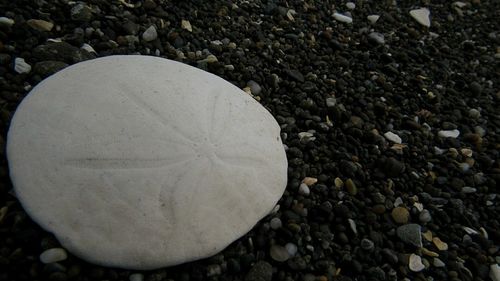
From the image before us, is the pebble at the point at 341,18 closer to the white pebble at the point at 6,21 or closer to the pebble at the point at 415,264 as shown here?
the pebble at the point at 415,264

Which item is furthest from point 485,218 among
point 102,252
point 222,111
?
point 102,252

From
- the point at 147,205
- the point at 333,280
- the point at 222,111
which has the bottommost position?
the point at 333,280

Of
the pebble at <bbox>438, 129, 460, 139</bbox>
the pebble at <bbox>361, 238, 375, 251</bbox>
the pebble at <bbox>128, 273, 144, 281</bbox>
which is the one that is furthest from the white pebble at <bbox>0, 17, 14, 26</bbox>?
the pebble at <bbox>438, 129, 460, 139</bbox>

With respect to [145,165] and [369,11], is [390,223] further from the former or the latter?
[369,11]

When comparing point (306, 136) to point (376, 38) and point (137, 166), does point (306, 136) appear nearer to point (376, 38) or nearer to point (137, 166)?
point (137, 166)

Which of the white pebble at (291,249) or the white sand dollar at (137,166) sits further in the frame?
the white pebble at (291,249)

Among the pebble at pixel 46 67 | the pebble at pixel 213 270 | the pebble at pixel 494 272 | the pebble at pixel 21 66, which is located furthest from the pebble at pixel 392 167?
the pebble at pixel 21 66
